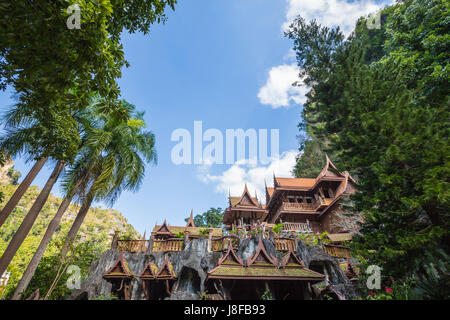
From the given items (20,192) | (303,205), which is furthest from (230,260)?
(303,205)

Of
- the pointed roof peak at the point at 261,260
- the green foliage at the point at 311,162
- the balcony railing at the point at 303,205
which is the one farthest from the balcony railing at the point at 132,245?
the green foliage at the point at 311,162

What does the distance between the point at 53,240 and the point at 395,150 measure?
21.3m

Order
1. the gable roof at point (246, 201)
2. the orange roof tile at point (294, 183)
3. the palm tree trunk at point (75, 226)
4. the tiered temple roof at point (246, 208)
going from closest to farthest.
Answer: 1. the palm tree trunk at point (75, 226)
2. the tiered temple roof at point (246, 208)
3. the gable roof at point (246, 201)
4. the orange roof tile at point (294, 183)

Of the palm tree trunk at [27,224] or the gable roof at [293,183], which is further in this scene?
the gable roof at [293,183]

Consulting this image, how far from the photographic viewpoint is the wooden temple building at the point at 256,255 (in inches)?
373

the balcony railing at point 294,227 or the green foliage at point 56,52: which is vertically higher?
the balcony railing at point 294,227

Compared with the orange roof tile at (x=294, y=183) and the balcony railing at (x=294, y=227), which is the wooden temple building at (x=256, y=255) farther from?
the orange roof tile at (x=294, y=183)

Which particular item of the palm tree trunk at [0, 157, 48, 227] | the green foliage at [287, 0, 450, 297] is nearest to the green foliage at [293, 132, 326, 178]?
the green foliage at [287, 0, 450, 297]

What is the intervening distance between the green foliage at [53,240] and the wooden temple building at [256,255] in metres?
2.10

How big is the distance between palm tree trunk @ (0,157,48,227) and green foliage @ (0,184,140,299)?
2.66 metres

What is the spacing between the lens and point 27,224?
9602 millimetres

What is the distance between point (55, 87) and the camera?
3.69 metres

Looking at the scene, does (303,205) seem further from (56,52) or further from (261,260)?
(56,52)
